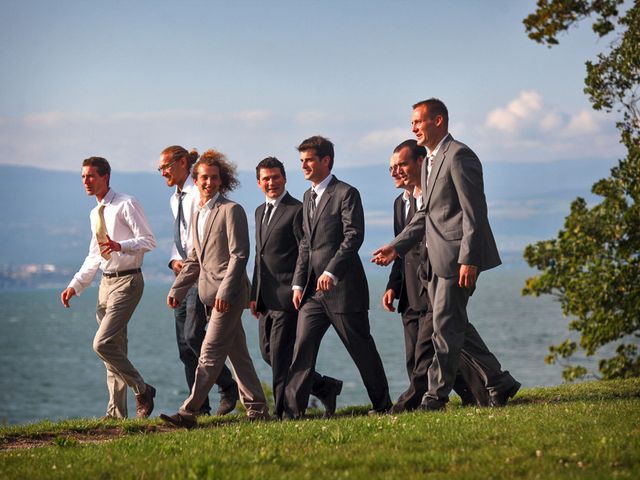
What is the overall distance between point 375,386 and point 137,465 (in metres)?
4.17

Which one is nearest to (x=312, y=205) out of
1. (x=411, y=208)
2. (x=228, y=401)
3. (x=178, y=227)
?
(x=411, y=208)

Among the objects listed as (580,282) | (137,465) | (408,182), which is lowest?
(137,465)

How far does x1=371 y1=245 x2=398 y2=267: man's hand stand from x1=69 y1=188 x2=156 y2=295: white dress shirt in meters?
3.47

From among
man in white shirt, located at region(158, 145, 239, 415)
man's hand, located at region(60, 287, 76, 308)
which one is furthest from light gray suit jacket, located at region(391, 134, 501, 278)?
man's hand, located at region(60, 287, 76, 308)

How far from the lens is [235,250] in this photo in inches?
465

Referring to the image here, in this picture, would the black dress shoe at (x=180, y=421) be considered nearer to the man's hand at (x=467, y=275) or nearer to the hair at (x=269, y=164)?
the hair at (x=269, y=164)

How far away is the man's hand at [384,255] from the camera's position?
10.8m

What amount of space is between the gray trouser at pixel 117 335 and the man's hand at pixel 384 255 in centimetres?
370

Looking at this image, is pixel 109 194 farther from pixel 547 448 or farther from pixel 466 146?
pixel 547 448

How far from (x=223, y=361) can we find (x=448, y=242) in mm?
2972

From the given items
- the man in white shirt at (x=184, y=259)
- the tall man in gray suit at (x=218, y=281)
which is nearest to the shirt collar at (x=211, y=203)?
the tall man in gray suit at (x=218, y=281)

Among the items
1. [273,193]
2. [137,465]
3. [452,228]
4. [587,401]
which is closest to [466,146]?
[452,228]

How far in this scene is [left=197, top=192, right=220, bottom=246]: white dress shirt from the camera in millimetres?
12266

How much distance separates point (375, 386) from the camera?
11922 mm
